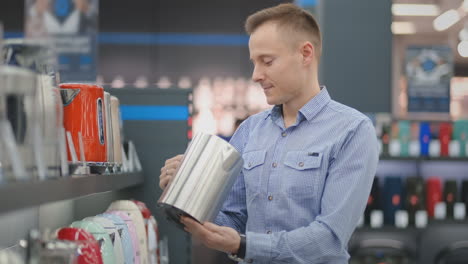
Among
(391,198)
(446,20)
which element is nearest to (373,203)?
(391,198)

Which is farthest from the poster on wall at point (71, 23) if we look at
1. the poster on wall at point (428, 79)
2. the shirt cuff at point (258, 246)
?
the shirt cuff at point (258, 246)

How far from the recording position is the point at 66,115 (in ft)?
6.90

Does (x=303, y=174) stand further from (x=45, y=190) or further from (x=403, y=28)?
(x=403, y=28)

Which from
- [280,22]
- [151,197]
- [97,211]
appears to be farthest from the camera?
[151,197]

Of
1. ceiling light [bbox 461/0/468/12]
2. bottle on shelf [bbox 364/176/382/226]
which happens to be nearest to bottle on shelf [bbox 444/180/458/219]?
bottle on shelf [bbox 364/176/382/226]

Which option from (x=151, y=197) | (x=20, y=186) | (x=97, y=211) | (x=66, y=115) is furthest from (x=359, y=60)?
(x=20, y=186)

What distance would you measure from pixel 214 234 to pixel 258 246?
17cm

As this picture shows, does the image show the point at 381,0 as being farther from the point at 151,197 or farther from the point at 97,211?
the point at 97,211

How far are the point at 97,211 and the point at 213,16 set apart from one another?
685 cm

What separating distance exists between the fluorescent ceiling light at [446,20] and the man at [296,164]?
977 cm

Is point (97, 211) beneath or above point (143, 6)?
beneath

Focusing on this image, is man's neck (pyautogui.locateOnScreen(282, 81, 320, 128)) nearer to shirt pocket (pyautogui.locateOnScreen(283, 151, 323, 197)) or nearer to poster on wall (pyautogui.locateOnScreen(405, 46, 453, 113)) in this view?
shirt pocket (pyautogui.locateOnScreen(283, 151, 323, 197))

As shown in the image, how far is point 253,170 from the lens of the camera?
7.44ft

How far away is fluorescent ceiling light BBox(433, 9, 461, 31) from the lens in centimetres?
1158
